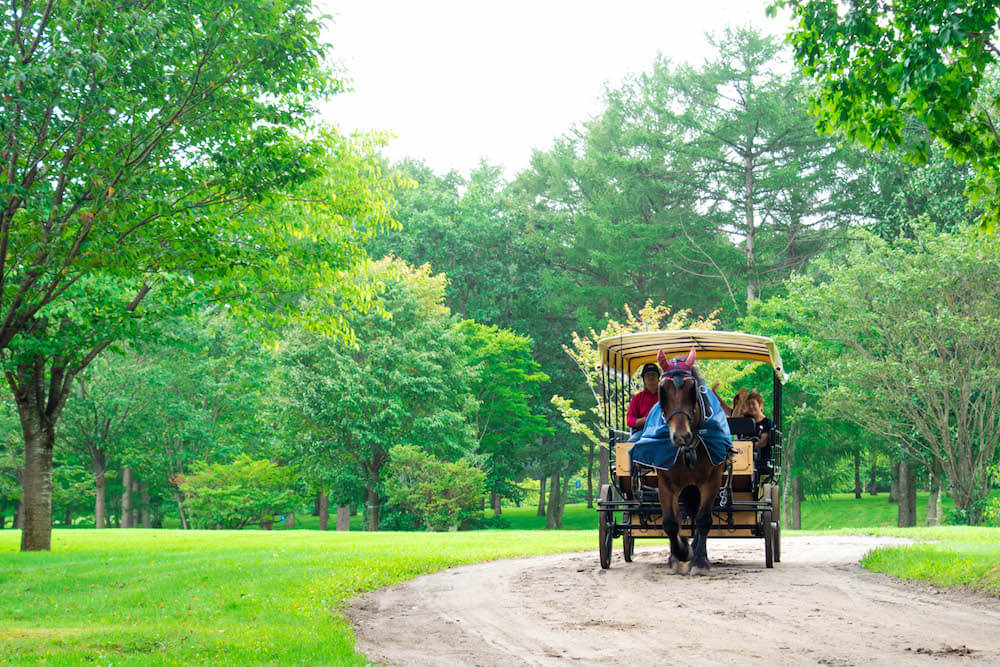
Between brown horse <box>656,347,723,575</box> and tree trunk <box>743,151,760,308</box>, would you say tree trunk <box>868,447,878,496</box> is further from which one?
brown horse <box>656,347,723,575</box>

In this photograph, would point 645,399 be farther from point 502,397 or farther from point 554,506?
point 554,506

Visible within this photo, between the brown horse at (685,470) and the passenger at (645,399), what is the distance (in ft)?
3.35

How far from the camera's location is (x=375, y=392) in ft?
126

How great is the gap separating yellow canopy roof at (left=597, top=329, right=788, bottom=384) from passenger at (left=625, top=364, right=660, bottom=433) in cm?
62

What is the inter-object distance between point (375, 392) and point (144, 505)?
2019 centimetres

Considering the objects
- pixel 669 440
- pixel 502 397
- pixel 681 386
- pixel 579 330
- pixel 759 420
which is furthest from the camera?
pixel 579 330

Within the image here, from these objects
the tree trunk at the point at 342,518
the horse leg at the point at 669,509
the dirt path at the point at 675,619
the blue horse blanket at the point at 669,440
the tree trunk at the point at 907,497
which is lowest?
the tree trunk at the point at 342,518

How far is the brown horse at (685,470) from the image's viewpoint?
36.8 ft

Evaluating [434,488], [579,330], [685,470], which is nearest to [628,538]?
[685,470]

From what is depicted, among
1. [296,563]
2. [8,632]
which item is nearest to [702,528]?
[296,563]

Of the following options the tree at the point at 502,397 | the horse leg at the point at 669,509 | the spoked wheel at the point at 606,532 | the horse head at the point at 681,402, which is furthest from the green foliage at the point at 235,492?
the horse head at the point at 681,402

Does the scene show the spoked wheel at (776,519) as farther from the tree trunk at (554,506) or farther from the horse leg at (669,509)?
the tree trunk at (554,506)

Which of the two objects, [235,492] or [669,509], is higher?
[669,509]

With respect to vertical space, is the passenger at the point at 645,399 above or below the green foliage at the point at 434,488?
above
